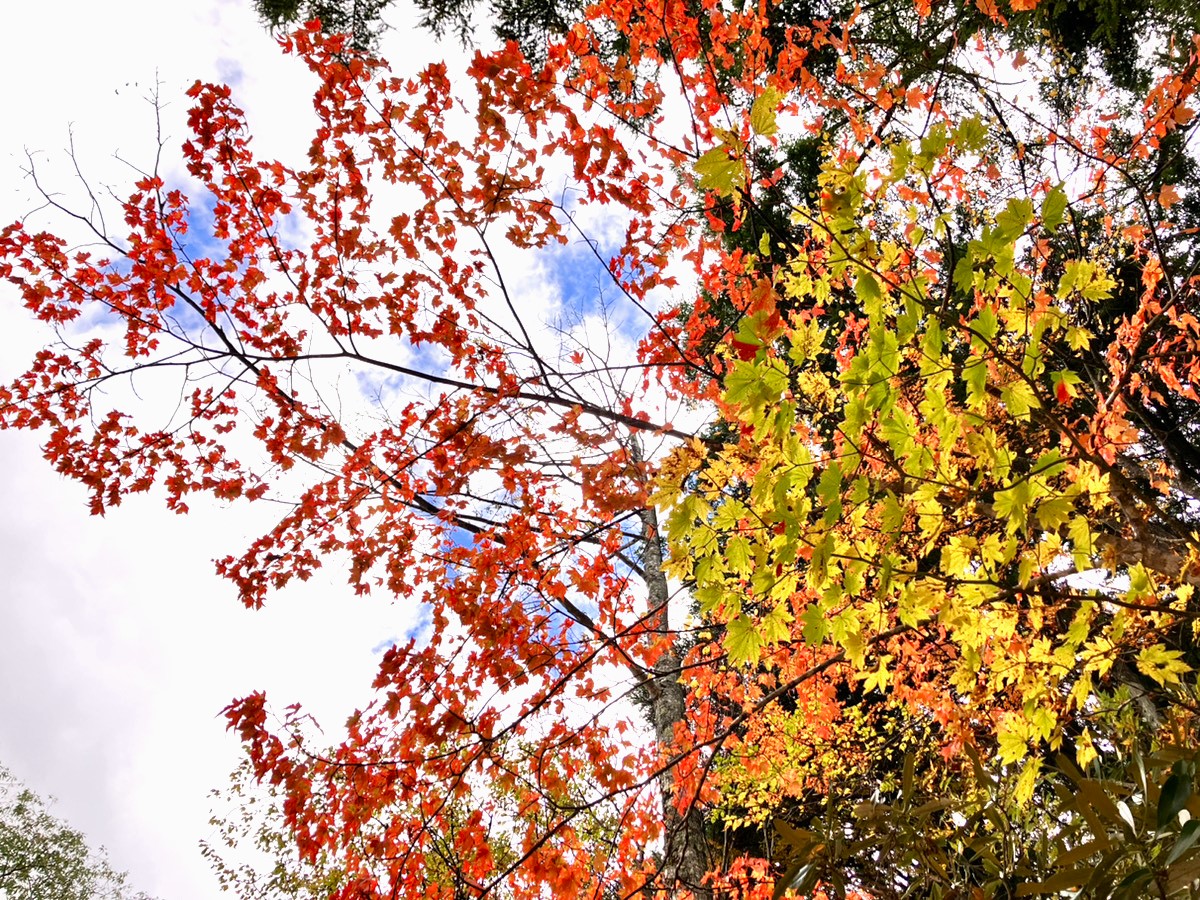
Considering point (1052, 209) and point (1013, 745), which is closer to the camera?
point (1052, 209)

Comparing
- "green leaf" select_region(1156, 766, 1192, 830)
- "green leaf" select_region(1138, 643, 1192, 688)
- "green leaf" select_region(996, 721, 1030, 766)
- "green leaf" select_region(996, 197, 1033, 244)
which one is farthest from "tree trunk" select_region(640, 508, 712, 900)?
"green leaf" select_region(1156, 766, 1192, 830)

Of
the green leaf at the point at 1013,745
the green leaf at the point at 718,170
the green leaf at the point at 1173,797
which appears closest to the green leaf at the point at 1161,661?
the green leaf at the point at 1013,745

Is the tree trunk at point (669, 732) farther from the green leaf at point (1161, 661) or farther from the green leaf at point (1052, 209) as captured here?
the green leaf at point (1052, 209)

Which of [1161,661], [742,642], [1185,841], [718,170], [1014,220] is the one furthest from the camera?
[1161,661]

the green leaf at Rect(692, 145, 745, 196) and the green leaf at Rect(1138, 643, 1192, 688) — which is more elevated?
the green leaf at Rect(692, 145, 745, 196)

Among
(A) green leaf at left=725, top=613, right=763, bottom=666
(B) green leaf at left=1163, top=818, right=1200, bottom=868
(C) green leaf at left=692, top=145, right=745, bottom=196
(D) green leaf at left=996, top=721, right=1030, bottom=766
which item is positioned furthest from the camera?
(D) green leaf at left=996, top=721, right=1030, bottom=766

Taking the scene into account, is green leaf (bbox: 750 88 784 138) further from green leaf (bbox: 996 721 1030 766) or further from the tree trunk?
the tree trunk

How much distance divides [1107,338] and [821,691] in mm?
6178

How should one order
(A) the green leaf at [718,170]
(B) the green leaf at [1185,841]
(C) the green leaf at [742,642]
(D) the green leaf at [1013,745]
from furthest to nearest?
1. (D) the green leaf at [1013,745]
2. (C) the green leaf at [742,642]
3. (A) the green leaf at [718,170]
4. (B) the green leaf at [1185,841]

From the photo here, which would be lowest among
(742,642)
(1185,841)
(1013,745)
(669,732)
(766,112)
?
(1185,841)

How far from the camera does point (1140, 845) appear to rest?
4.18 feet

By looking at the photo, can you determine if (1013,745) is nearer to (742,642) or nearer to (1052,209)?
(742,642)

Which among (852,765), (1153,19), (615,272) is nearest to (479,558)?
(615,272)

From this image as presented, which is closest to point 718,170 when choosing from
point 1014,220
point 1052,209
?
point 1014,220
